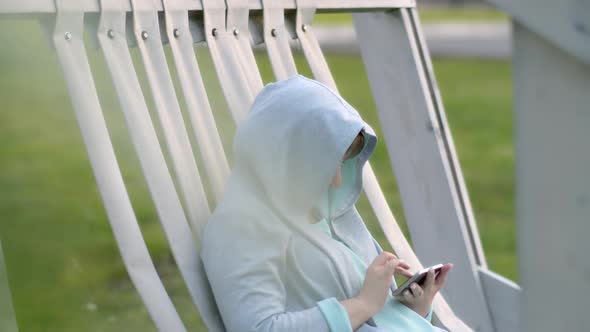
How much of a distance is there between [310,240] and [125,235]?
1.17 feet

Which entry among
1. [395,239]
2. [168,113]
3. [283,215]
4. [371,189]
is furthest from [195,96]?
[395,239]

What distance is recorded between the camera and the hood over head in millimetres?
1858

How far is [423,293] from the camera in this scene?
201 cm

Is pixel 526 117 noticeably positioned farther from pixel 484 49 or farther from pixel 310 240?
pixel 484 49

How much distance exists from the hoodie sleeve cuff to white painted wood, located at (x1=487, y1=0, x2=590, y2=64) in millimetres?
648

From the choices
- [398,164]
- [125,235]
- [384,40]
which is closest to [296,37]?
[384,40]

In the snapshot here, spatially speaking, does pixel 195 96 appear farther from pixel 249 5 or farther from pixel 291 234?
pixel 291 234

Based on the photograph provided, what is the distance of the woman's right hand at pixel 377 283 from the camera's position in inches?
73.6

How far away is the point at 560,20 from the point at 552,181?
231 mm

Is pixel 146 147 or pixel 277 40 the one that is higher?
pixel 277 40

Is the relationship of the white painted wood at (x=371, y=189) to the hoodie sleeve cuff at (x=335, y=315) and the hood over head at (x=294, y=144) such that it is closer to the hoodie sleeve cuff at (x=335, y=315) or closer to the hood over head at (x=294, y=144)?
the hood over head at (x=294, y=144)

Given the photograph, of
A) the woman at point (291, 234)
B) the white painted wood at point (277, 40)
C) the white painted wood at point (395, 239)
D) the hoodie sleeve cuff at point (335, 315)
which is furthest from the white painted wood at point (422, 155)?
the hoodie sleeve cuff at point (335, 315)

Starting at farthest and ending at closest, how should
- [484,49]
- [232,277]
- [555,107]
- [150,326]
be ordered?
[484,49] < [150,326] < [232,277] < [555,107]

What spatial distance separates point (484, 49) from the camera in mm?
13461
